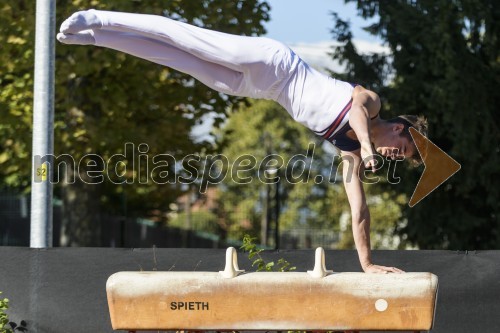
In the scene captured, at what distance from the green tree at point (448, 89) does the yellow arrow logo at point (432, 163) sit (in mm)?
7119

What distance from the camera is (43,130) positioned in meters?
8.34

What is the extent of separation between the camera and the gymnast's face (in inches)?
263

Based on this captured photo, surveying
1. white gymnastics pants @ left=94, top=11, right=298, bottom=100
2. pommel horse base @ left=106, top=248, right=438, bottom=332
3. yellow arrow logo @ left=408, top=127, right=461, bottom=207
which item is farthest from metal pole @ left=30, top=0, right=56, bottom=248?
yellow arrow logo @ left=408, top=127, right=461, bottom=207

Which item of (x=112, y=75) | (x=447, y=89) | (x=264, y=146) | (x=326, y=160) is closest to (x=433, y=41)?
(x=447, y=89)

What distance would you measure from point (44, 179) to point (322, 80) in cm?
289

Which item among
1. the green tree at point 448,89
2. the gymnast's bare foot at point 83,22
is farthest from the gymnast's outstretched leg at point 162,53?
the green tree at point 448,89

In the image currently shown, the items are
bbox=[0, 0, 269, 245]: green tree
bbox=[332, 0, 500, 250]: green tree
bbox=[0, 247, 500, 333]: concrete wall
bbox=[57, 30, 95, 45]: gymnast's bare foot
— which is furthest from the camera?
bbox=[332, 0, 500, 250]: green tree

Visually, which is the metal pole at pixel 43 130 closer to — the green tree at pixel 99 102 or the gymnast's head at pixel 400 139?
the gymnast's head at pixel 400 139

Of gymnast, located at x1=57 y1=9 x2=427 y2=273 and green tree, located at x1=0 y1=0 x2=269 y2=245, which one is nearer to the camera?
gymnast, located at x1=57 y1=9 x2=427 y2=273

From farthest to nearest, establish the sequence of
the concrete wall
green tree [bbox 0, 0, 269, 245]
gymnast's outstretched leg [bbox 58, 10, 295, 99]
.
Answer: green tree [bbox 0, 0, 269, 245], the concrete wall, gymnast's outstretched leg [bbox 58, 10, 295, 99]

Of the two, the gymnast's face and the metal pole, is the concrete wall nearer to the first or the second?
the metal pole

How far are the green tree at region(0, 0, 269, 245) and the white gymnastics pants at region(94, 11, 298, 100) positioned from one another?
619cm

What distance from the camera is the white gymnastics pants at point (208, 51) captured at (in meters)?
6.70

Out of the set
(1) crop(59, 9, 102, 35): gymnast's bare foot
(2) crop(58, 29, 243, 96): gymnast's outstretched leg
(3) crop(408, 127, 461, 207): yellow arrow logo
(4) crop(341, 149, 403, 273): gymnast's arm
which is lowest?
(4) crop(341, 149, 403, 273): gymnast's arm
